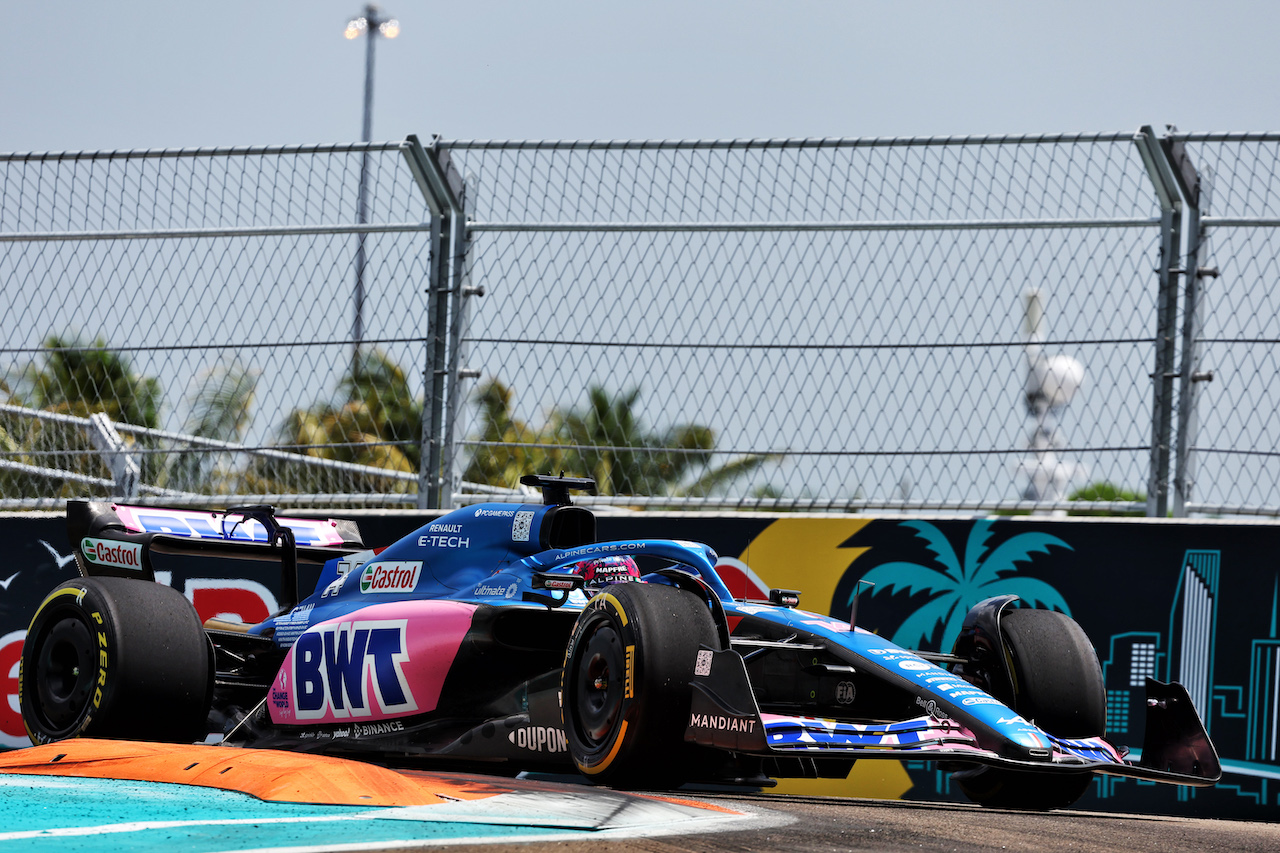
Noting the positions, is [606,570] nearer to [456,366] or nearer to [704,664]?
[704,664]

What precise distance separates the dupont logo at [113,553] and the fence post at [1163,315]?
4.64 m

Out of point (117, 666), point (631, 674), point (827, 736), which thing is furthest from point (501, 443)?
point (827, 736)

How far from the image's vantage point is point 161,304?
8.09 m

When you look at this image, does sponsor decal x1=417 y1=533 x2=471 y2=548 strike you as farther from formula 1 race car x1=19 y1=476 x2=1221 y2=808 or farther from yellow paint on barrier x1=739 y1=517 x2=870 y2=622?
yellow paint on barrier x1=739 y1=517 x2=870 y2=622

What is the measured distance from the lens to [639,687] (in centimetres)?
460

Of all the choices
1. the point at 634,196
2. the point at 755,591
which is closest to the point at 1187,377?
the point at 755,591

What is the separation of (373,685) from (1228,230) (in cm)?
430

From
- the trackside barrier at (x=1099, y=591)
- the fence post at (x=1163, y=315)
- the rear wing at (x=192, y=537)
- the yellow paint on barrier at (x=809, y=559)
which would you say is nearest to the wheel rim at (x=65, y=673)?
the rear wing at (x=192, y=537)

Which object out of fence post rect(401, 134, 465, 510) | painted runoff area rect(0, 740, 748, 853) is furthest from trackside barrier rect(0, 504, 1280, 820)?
painted runoff area rect(0, 740, 748, 853)

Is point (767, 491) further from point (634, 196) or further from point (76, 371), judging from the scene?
point (76, 371)

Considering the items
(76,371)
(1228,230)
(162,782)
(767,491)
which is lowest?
(162,782)

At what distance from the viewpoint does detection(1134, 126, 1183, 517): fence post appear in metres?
6.59

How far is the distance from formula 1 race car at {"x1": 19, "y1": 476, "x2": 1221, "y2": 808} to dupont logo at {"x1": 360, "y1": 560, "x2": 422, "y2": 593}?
0.04 ft

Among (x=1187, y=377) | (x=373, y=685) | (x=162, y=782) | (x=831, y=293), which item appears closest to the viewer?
(x=162, y=782)
